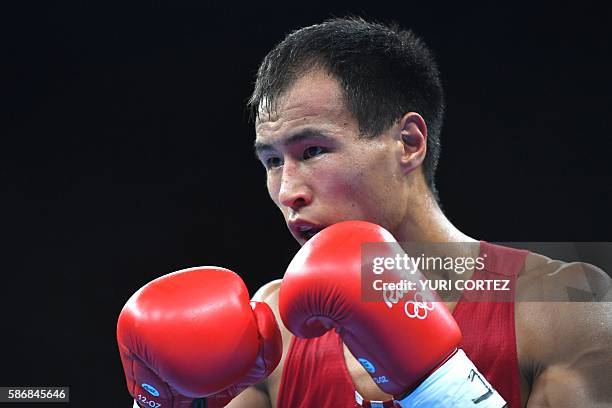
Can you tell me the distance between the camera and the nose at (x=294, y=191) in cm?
181

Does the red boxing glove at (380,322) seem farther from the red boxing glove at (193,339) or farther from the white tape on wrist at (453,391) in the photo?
the red boxing glove at (193,339)

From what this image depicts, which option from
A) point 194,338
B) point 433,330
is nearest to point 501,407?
point 433,330

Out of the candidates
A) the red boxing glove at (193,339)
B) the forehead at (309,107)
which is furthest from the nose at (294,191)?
the red boxing glove at (193,339)

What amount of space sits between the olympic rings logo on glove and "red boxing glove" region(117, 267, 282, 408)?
1.23 ft

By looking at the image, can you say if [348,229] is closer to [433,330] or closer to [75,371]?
[433,330]

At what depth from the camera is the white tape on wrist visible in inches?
57.5

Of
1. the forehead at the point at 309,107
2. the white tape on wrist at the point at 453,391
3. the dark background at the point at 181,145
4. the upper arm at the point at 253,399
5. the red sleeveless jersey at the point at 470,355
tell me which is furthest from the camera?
the dark background at the point at 181,145

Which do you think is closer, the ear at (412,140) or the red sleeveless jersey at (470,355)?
the red sleeveless jersey at (470,355)

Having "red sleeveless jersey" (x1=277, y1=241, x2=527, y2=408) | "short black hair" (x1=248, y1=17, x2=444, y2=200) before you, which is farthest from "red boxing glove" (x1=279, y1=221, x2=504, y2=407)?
"short black hair" (x1=248, y1=17, x2=444, y2=200)

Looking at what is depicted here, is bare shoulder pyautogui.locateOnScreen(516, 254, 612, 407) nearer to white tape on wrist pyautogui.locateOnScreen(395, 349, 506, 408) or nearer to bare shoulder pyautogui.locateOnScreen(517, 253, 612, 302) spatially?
bare shoulder pyautogui.locateOnScreen(517, 253, 612, 302)

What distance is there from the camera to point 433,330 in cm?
151

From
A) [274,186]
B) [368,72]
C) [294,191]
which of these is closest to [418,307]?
[294,191]

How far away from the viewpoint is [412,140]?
1.98 m

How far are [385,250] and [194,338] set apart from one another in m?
0.44
